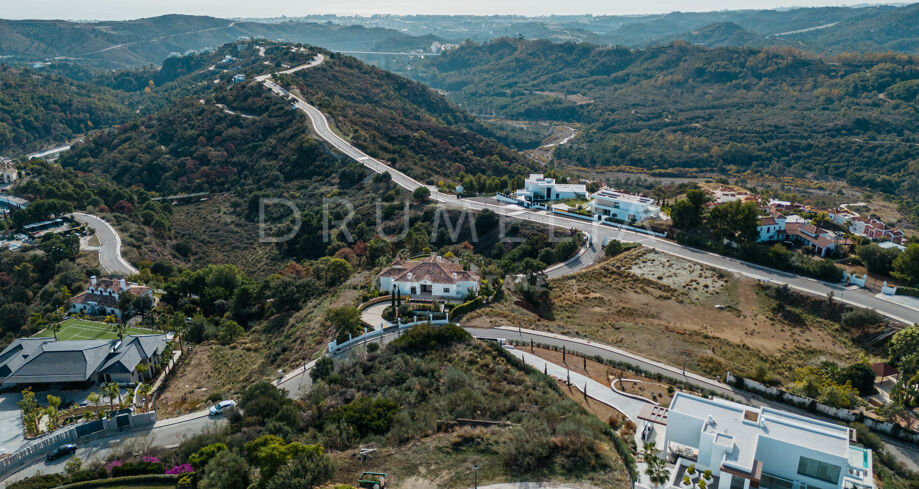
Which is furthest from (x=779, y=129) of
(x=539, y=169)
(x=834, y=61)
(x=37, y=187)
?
(x=37, y=187)

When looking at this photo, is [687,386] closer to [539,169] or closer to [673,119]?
[539,169]

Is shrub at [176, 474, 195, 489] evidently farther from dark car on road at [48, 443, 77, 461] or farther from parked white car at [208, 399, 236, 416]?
dark car on road at [48, 443, 77, 461]

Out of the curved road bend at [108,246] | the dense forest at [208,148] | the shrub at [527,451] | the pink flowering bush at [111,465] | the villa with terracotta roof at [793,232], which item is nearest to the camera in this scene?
the shrub at [527,451]

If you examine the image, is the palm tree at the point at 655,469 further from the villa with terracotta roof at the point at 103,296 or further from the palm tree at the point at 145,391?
the villa with terracotta roof at the point at 103,296

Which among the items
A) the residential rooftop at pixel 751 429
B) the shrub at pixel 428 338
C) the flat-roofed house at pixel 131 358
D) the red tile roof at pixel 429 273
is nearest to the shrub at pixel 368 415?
the shrub at pixel 428 338

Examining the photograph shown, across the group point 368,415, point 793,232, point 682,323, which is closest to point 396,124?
point 793,232

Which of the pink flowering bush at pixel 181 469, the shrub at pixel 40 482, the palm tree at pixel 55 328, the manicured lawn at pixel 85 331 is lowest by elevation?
the manicured lawn at pixel 85 331

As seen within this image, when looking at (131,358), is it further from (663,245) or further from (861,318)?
(861,318)

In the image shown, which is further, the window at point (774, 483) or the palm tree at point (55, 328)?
the palm tree at point (55, 328)
